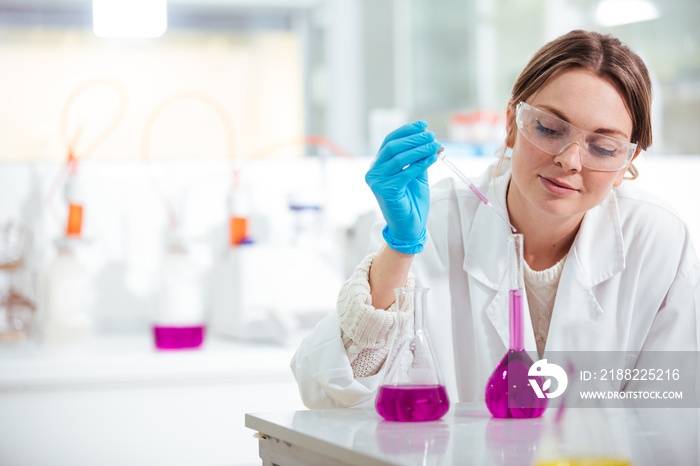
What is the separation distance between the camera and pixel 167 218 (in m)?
2.15

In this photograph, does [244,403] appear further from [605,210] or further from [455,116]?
[455,116]

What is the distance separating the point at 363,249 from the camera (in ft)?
6.36

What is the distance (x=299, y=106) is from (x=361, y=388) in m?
2.66

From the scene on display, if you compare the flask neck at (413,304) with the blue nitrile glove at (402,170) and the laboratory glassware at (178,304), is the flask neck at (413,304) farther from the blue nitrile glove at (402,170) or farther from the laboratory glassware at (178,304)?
the laboratory glassware at (178,304)

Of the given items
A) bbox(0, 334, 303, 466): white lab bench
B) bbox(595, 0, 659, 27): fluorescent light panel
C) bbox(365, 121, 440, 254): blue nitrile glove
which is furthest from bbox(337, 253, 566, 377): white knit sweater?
bbox(595, 0, 659, 27): fluorescent light panel

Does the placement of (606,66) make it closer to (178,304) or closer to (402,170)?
(402,170)

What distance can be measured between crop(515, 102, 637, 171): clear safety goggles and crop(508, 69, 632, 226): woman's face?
0.5 inches

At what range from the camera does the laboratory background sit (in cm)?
166

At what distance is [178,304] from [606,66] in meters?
1.15

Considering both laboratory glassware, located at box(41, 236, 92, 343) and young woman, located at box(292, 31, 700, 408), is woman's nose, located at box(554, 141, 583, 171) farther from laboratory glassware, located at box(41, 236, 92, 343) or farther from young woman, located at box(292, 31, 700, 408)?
laboratory glassware, located at box(41, 236, 92, 343)

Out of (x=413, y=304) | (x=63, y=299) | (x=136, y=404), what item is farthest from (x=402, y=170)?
(x=63, y=299)

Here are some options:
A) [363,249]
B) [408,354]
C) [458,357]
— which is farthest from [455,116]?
[408,354]

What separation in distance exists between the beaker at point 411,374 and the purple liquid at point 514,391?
0.06 metres

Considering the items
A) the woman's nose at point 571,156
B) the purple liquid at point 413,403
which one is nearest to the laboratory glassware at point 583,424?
the purple liquid at point 413,403
